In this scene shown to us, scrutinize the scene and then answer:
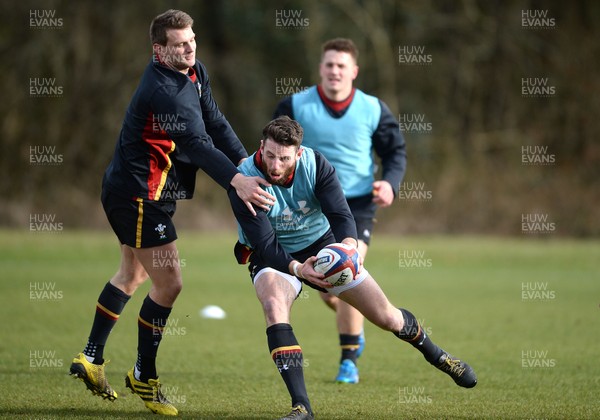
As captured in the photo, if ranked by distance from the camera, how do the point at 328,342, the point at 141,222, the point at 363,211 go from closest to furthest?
1. the point at 141,222
2. the point at 363,211
3. the point at 328,342

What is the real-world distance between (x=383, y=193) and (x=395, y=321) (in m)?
2.21

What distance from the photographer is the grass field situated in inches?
239

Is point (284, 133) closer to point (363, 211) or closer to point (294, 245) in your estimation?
point (294, 245)

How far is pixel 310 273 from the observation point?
5230 millimetres

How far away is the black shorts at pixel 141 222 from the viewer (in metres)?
5.86

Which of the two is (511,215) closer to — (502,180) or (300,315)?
(502,180)

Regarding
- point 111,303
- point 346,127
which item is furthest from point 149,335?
point 346,127

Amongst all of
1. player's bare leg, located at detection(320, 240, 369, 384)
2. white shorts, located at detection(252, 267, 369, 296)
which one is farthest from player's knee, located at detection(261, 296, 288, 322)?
player's bare leg, located at detection(320, 240, 369, 384)

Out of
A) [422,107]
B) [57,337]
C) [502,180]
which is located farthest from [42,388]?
[422,107]

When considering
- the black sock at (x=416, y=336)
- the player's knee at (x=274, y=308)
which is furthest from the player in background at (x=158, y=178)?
the black sock at (x=416, y=336)

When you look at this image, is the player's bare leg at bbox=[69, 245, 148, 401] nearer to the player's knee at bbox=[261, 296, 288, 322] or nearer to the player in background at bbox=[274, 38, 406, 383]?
the player's knee at bbox=[261, 296, 288, 322]

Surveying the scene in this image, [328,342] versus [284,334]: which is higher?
[284,334]

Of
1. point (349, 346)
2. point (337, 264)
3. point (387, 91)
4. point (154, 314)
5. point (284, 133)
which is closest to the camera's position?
point (337, 264)

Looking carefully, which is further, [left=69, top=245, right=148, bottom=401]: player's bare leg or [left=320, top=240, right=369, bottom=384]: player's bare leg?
[left=320, top=240, right=369, bottom=384]: player's bare leg
